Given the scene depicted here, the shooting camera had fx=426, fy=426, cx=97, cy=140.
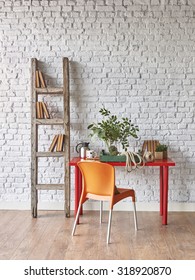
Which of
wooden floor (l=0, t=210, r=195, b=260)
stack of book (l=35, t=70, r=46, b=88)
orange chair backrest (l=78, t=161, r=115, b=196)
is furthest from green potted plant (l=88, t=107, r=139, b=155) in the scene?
wooden floor (l=0, t=210, r=195, b=260)

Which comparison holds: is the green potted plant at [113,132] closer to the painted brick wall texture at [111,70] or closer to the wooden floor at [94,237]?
the painted brick wall texture at [111,70]

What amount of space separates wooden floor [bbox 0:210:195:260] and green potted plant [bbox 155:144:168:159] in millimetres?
735

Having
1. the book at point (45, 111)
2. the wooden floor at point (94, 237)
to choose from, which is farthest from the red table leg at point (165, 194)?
the book at point (45, 111)

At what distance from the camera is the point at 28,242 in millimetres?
4055

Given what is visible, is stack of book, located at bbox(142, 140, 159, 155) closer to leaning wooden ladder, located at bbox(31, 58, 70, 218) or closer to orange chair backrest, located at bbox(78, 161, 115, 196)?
leaning wooden ladder, located at bbox(31, 58, 70, 218)

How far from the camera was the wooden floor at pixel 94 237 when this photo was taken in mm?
3723

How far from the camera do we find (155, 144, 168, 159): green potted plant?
495 cm

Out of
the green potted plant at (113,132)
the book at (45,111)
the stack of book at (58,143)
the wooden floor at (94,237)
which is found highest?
the book at (45,111)

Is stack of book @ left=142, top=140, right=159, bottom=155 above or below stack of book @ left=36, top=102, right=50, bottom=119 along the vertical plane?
below

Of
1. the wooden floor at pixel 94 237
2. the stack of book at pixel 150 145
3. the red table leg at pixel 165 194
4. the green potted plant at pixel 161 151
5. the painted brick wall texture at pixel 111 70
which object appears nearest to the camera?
the wooden floor at pixel 94 237

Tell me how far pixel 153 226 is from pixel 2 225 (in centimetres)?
166

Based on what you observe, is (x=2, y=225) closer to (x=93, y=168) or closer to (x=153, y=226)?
(x=93, y=168)

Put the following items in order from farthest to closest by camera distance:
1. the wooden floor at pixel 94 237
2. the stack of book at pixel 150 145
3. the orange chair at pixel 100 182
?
the stack of book at pixel 150 145 → the orange chair at pixel 100 182 → the wooden floor at pixel 94 237

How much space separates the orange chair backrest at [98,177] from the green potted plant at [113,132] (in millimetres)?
661
